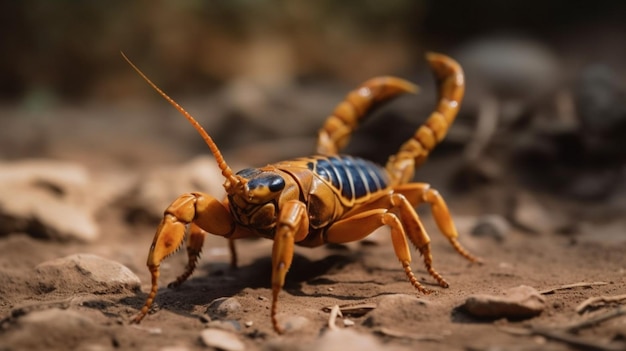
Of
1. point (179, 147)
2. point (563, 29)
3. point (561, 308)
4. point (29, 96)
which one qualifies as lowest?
point (561, 308)

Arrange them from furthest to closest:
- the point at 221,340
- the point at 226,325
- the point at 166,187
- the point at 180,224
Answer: the point at 166,187 → the point at 180,224 → the point at 226,325 → the point at 221,340

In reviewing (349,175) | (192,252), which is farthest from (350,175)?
(192,252)

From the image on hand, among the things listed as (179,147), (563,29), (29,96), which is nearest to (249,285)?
(179,147)

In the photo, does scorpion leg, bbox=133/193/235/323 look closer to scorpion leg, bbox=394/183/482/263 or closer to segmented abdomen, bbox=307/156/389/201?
segmented abdomen, bbox=307/156/389/201

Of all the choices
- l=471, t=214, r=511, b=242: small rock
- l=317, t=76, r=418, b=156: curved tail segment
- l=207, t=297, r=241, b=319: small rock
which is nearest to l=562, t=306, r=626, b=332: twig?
l=207, t=297, r=241, b=319: small rock

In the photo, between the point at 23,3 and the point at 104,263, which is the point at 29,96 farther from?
the point at 104,263

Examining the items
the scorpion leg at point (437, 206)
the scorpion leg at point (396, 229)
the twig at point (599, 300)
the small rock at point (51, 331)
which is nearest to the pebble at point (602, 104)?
the scorpion leg at point (437, 206)

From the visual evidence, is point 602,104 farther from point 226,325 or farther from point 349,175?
point 226,325
